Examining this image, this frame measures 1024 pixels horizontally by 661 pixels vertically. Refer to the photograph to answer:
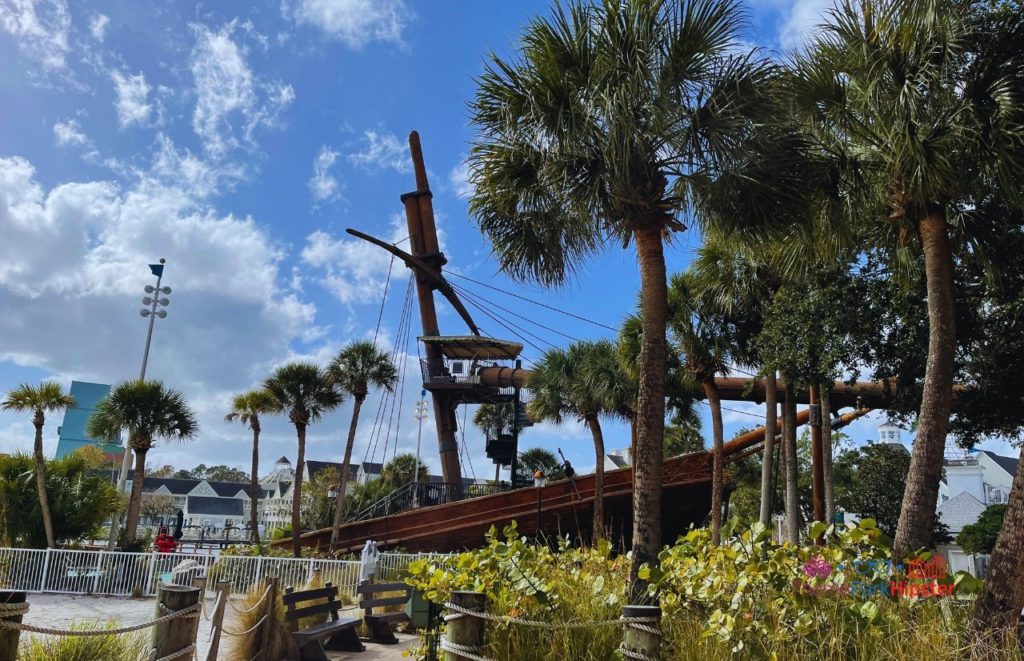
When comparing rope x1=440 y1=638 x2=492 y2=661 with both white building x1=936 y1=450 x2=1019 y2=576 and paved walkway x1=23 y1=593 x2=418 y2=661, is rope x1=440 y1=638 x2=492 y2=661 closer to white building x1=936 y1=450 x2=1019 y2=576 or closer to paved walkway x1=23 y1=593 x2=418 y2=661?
paved walkway x1=23 y1=593 x2=418 y2=661

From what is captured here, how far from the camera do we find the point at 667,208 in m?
7.24

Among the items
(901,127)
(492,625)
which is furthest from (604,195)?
(492,625)

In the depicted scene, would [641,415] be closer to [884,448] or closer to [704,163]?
[704,163]

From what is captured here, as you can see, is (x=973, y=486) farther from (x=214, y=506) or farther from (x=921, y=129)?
(x=214, y=506)

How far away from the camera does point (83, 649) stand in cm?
473

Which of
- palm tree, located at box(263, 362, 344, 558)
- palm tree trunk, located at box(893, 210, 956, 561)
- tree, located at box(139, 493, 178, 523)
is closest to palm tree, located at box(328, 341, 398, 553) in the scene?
palm tree, located at box(263, 362, 344, 558)

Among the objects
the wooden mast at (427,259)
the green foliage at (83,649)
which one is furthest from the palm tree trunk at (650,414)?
the wooden mast at (427,259)

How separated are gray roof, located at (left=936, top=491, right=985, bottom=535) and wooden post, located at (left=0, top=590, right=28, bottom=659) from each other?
167 feet

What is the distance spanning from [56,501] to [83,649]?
1604 centimetres

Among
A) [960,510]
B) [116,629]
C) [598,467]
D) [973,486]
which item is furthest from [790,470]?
[973,486]

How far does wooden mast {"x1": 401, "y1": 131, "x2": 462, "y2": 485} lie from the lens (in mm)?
27120

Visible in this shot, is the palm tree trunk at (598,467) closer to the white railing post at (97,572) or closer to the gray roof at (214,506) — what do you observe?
the white railing post at (97,572)

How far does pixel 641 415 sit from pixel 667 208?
2166mm

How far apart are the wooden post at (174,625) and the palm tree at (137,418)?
19157mm
